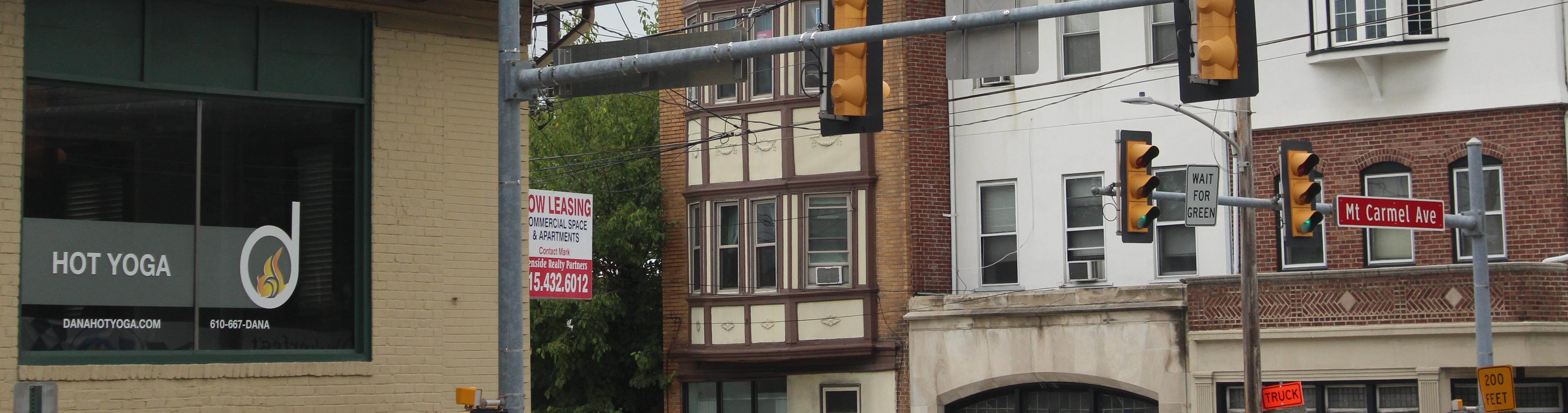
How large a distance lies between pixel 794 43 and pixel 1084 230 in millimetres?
18032

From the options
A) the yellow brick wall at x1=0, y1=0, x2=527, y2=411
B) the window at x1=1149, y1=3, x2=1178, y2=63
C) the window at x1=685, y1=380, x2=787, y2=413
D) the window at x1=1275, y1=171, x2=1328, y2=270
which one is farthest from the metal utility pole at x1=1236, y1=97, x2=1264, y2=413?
the yellow brick wall at x1=0, y1=0, x2=527, y2=411

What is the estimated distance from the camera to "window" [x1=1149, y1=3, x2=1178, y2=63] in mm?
26000

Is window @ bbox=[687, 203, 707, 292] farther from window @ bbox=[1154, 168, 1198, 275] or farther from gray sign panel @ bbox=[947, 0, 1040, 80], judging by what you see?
gray sign panel @ bbox=[947, 0, 1040, 80]

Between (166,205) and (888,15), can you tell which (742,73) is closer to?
(166,205)

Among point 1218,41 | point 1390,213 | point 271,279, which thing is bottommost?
point 271,279

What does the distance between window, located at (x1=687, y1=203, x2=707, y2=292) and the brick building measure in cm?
3

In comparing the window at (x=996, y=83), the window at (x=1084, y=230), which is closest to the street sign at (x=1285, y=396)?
the window at (x=1084, y=230)

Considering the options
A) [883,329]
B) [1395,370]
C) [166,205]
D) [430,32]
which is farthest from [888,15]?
[166,205]

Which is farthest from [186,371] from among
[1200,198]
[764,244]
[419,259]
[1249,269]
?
[764,244]

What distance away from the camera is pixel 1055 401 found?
26453 millimetres

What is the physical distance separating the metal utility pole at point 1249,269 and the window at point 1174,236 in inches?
146

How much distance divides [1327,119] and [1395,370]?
391 cm

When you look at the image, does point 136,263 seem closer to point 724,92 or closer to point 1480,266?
point 1480,266

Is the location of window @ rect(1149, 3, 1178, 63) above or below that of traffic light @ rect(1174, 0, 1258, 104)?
above
